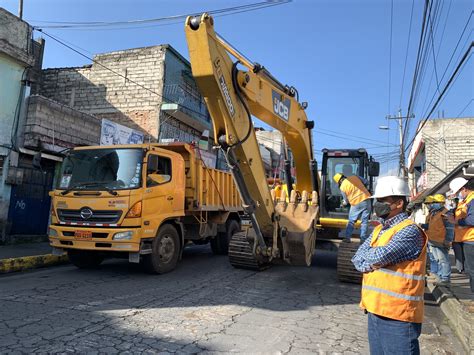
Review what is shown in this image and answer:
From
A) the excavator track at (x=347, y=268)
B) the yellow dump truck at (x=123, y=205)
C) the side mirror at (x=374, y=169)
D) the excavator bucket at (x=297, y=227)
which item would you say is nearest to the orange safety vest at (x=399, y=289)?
the excavator bucket at (x=297, y=227)

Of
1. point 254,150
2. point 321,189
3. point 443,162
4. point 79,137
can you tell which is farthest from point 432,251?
point 443,162

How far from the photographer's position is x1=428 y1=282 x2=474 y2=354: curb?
179 inches

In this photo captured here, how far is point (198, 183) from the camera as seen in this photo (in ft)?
31.4

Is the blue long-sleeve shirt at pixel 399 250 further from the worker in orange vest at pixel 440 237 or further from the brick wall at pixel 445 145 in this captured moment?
the brick wall at pixel 445 145

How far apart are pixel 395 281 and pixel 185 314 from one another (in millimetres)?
3384

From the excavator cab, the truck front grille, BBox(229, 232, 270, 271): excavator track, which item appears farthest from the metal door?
the excavator cab

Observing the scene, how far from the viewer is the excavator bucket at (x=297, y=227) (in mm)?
7383

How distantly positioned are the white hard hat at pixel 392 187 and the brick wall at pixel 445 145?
21031 mm

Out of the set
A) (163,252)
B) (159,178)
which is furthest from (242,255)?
(159,178)

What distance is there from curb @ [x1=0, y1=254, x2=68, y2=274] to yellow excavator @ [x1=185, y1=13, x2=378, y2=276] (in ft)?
14.1

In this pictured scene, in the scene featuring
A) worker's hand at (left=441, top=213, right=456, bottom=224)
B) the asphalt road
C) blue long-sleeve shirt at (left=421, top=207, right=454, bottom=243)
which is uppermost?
worker's hand at (left=441, top=213, right=456, bottom=224)

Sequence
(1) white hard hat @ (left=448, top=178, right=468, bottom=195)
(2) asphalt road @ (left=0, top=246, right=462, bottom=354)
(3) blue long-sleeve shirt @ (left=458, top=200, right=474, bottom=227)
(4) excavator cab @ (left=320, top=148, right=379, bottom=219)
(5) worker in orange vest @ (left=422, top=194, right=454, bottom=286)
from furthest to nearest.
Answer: (4) excavator cab @ (left=320, top=148, right=379, bottom=219) < (5) worker in orange vest @ (left=422, top=194, right=454, bottom=286) < (1) white hard hat @ (left=448, top=178, right=468, bottom=195) < (3) blue long-sleeve shirt @ (left=458, top=200, right=474, bottom=227) < (2) asphalt road @ (left=0, top=246, right=462, bottom=354)

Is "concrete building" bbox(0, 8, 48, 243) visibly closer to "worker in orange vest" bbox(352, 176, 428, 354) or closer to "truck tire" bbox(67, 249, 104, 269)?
"truck tire" bbox(67, 249, 104, 269)

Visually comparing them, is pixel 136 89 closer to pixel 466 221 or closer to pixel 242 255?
pixel 242 255
